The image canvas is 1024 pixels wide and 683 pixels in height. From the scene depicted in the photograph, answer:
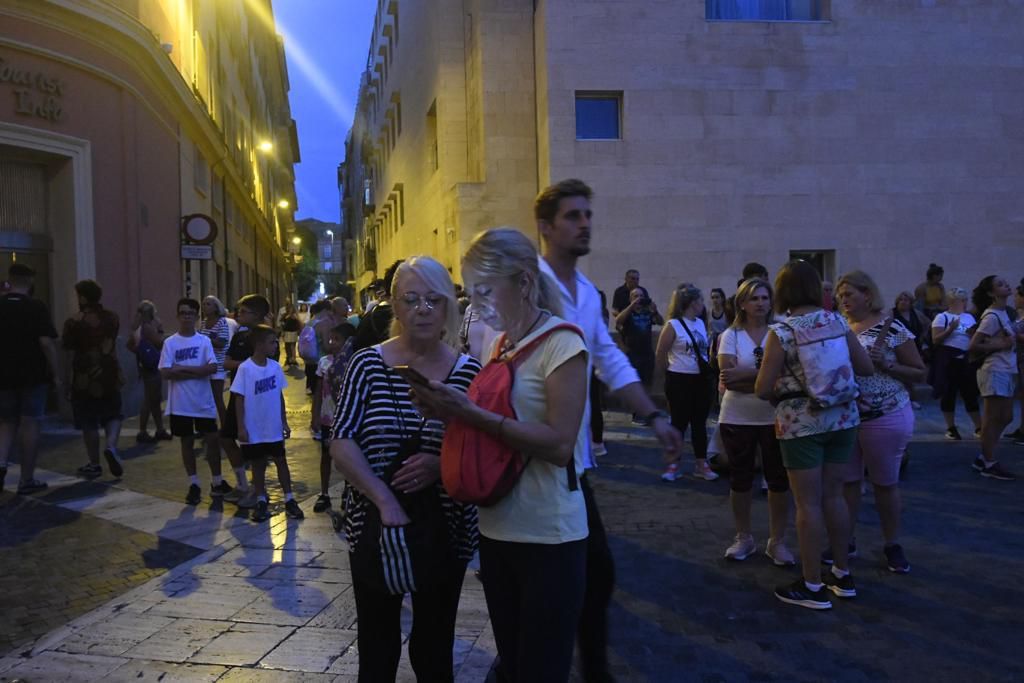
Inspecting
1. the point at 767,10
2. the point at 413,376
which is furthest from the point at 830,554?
the point at 767,10

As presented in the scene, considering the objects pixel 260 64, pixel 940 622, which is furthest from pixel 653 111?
pixel 260 64

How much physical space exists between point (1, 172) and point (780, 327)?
1180 cm

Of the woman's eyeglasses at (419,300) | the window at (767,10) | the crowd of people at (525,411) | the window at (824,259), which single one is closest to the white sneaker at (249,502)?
the crowd of people at (525,411)

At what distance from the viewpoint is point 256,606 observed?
4.69 metres

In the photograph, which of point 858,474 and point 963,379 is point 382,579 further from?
point 963,379

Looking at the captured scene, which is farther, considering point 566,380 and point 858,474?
point 858,474

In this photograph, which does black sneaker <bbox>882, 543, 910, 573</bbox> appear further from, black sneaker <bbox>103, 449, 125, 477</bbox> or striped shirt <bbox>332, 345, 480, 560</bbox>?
black sneaker <bbox>103, 449, 125, 477</bbox>

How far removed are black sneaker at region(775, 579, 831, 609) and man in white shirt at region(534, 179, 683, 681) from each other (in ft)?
5.95

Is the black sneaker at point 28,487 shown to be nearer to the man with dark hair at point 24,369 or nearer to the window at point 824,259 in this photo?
the man with dark hair at point 24,369

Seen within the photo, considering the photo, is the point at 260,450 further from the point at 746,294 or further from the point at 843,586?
the point at 843,586

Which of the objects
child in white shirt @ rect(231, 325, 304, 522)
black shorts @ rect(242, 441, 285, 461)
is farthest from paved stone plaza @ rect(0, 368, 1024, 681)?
black shorts @ rect(242, 441, 285, 461)

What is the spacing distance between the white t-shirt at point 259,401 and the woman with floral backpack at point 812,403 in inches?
150

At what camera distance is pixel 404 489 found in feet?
8.53

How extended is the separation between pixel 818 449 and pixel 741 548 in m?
1.21
